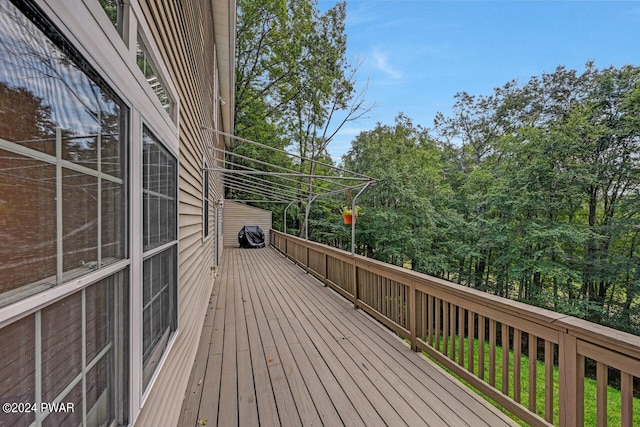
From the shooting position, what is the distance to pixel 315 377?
8.46ft

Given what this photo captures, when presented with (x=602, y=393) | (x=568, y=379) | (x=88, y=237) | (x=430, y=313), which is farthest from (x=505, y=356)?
(x=88, y=237)

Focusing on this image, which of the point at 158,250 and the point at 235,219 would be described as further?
the point at 235,219

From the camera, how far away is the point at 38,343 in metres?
0.64

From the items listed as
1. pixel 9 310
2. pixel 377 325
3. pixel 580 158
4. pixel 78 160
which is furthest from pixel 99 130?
pixel 580 158

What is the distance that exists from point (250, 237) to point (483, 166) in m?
11.3

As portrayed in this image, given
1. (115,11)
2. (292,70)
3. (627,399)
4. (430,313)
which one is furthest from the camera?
(292,70)

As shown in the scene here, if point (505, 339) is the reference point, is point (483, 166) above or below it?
above

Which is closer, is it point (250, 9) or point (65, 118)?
point (65, 118)

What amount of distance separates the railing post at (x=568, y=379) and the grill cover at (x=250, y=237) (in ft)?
38.9

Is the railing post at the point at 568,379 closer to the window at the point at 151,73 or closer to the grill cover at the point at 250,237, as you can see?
the window at the point at 151,73

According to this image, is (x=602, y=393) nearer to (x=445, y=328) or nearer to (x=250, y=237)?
(x=445, y=328)

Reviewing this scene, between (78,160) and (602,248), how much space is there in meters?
13.8

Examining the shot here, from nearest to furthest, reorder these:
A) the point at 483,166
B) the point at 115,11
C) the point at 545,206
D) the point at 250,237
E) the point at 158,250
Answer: the point at 115,11 → the point at 158,250 → the point at 545,206 → the point at 250,237 → the point at 483,166

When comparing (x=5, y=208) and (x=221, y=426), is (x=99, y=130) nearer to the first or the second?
(x=5, y=208)
